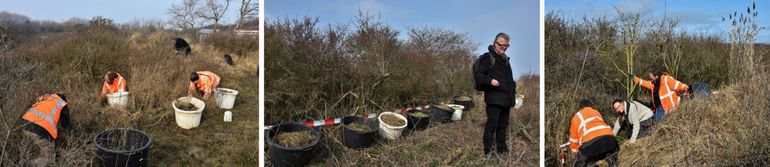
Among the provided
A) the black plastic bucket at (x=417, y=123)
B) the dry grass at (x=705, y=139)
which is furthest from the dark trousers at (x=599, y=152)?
the black plastic bucket at (x=417, y=123)

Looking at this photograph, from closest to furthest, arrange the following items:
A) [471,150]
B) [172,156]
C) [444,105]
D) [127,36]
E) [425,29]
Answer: [425,29], [471,150], [444,105], [172,156], [127,36]

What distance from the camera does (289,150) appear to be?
9.98 ft

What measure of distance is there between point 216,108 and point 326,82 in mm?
2714

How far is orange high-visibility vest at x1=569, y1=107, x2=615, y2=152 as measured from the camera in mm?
3680

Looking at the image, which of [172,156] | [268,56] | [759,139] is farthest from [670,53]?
[172,156]

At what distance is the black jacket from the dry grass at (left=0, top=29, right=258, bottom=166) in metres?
1.99

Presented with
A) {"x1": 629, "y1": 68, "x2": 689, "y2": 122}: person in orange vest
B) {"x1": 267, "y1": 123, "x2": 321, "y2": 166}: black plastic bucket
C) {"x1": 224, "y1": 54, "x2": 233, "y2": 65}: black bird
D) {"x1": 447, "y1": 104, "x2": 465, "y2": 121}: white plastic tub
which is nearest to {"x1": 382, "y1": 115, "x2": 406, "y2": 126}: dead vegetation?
{"x1": 447, "y1": 104, "x2": 465, "y2": 121}: white plastic tub

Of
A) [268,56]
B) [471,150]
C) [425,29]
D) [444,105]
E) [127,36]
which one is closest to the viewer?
[268,56]

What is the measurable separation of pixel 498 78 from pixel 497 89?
83 mm

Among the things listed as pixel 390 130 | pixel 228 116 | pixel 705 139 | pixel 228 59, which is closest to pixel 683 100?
pixel 705 139

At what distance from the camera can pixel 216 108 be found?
546cm

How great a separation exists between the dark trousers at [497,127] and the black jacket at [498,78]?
8 centimetres

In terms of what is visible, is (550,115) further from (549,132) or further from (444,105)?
(444,105)

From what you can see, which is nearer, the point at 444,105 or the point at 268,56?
the point at 268,56
